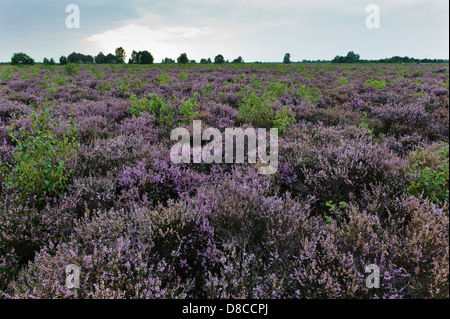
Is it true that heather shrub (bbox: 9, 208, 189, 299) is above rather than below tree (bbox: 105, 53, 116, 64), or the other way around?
below

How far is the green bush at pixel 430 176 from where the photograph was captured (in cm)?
287

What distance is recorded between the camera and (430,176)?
299cm

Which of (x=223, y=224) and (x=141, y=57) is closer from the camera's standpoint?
(x=223, y=224)

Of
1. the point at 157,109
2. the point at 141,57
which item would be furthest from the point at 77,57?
the point at 157,109

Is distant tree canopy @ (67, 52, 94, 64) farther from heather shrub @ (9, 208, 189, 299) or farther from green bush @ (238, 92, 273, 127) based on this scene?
heather shrub @ (9, 208, 189, 299)

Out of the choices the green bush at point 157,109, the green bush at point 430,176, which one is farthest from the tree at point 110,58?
the green bush at point 430,176

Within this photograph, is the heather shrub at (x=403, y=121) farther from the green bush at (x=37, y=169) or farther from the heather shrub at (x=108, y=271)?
the green bush at (x=37, y=169)

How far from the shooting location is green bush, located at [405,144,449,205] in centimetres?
287

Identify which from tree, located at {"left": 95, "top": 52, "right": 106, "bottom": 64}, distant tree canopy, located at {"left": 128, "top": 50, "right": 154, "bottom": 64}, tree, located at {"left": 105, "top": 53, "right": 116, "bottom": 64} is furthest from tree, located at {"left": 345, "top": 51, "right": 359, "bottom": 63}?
tree, located at {"left": 95, "top": 52, "right": 106, "bottom": 64}

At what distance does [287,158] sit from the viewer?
4258 mm

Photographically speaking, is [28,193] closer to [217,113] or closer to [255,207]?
[255,207]

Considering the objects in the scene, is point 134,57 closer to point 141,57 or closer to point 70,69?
point 141,57

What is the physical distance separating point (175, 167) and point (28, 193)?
6.22 feet
